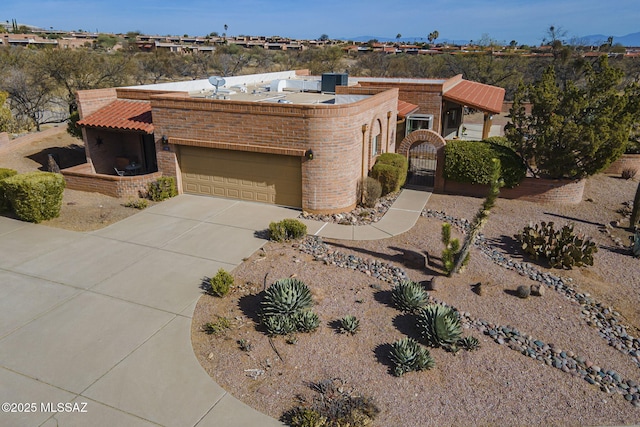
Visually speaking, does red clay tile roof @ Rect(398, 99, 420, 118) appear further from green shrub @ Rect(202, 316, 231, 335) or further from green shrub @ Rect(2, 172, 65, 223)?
green shrub @ Rect(202, 316, 231, 335)

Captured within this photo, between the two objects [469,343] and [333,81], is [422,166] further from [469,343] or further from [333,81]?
[469,343]

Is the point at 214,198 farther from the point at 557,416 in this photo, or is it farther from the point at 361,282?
the point at 557,416

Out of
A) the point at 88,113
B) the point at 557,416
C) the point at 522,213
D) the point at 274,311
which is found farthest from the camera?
the point at 88,113

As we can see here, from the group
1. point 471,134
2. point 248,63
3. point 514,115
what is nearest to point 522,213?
point 514,115

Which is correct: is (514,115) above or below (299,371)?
above

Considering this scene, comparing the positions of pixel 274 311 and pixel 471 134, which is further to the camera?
pixel 471 134

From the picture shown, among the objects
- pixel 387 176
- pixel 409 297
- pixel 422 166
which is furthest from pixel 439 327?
pixel 422 166
